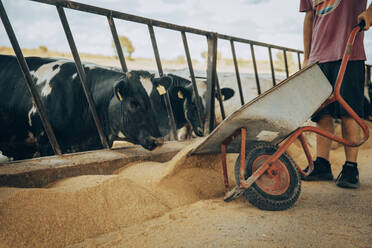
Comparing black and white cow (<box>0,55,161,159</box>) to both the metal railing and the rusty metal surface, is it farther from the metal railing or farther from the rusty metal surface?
the rusty metal surface

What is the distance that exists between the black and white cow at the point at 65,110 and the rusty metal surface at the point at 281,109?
1.47 meters

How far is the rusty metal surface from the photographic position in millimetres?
1428

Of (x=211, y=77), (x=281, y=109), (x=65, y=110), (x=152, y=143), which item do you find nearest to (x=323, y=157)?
(x=281, y=109)

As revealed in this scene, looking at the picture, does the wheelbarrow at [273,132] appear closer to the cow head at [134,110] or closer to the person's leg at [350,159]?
the person's leg at [350,159]

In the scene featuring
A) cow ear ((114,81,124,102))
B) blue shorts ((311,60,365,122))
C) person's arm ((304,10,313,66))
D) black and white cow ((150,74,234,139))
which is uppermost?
person's arm ((304,10,313,66))

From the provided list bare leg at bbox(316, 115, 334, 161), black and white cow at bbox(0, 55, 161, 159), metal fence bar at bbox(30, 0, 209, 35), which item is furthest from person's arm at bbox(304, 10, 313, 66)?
black and white cow at bbox(0, 55, 161, 159)

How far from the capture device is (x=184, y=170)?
6.60ft

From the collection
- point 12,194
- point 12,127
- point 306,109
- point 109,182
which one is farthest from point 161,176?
point 12,127

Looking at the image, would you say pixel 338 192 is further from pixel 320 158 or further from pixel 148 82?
pixel 148 82

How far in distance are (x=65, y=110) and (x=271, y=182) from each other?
8.95ft

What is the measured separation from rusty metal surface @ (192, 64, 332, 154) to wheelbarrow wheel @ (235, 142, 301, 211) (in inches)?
5.9

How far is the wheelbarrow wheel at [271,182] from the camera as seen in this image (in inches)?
59.6

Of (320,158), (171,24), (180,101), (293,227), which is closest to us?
(293,227)

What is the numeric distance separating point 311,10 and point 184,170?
2001 millimetres
